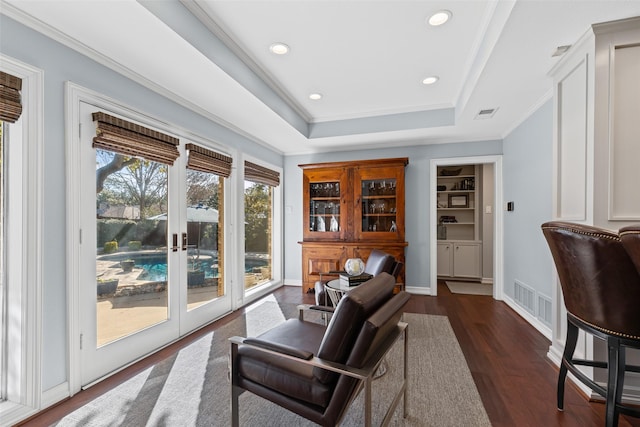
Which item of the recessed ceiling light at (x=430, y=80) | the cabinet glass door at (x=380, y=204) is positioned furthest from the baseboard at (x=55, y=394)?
the recessed ceiling light at (x=430, y=80)

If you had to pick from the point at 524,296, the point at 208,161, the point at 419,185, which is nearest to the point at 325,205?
the point at 419,185

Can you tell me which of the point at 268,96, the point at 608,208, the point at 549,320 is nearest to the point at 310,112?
the point at 268,96

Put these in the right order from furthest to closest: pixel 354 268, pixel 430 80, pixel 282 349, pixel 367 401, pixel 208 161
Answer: pixel 208 161, pixel 430 80, pixel 354 268, pixel 282 349, pixel 367 401

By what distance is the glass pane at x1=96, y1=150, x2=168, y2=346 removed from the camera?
2266mm

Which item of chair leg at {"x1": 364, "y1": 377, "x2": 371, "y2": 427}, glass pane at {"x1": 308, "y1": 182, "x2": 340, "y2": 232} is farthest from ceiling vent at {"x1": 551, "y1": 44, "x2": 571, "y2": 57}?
glass pane at {"x1": 308, "y1": 182, "x2": 340, "y2": 232}

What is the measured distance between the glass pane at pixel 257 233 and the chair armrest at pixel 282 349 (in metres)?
2.76

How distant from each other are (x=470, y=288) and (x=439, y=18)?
4.39 metres

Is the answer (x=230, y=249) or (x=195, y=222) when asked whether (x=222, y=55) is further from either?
(x=230, y=249)

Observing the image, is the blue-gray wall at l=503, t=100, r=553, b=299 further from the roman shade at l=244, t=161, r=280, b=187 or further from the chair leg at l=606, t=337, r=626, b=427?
the roman shade at l=244, t=161, r=280, b=187

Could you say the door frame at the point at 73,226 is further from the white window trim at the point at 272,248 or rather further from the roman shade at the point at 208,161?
the white window trim at the point at 272,248

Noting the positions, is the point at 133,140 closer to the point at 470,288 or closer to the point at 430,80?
the point at 430,80

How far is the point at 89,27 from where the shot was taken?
1835 millimetres

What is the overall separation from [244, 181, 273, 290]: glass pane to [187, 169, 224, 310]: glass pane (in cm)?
68

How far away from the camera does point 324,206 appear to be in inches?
190
